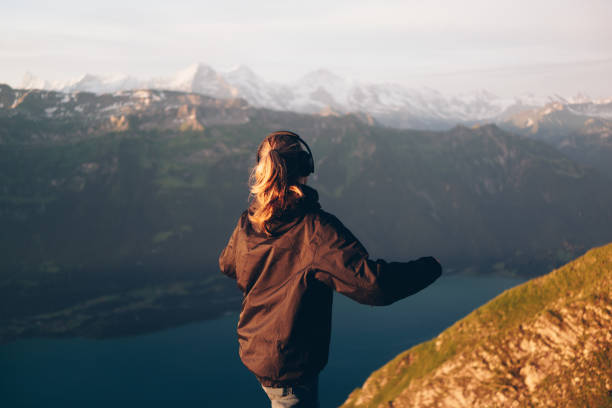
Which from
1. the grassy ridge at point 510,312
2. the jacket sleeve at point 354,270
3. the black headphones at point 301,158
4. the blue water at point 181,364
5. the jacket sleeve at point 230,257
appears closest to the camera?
the jacket sleeve at point 354,270

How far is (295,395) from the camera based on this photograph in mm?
4453

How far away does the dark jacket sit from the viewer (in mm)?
3820

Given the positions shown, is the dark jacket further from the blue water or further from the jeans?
the blue water

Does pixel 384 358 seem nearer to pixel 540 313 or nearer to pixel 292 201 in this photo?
pixel 540 313

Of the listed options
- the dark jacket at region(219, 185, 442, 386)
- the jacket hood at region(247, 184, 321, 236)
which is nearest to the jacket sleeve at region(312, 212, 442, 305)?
the dark jacket at region(219, 185, 442, 386)

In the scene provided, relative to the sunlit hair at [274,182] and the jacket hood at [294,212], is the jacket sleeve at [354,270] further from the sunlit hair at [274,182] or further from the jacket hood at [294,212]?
the sunlit hair at [274,182]

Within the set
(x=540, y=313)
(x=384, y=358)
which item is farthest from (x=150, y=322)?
(x=540, y=313)

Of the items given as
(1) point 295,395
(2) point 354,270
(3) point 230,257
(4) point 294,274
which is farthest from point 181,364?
(2) point 354,270

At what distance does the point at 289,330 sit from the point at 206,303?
201 metres

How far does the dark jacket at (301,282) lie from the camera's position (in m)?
3.82

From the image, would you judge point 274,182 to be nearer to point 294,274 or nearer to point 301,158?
point 301,158

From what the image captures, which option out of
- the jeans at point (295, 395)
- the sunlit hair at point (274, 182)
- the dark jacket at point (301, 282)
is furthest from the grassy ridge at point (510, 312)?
the sunlit hair at point (274, 182)

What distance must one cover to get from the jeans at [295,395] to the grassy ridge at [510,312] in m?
7.14

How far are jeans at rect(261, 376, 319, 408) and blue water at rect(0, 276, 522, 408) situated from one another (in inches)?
4743
